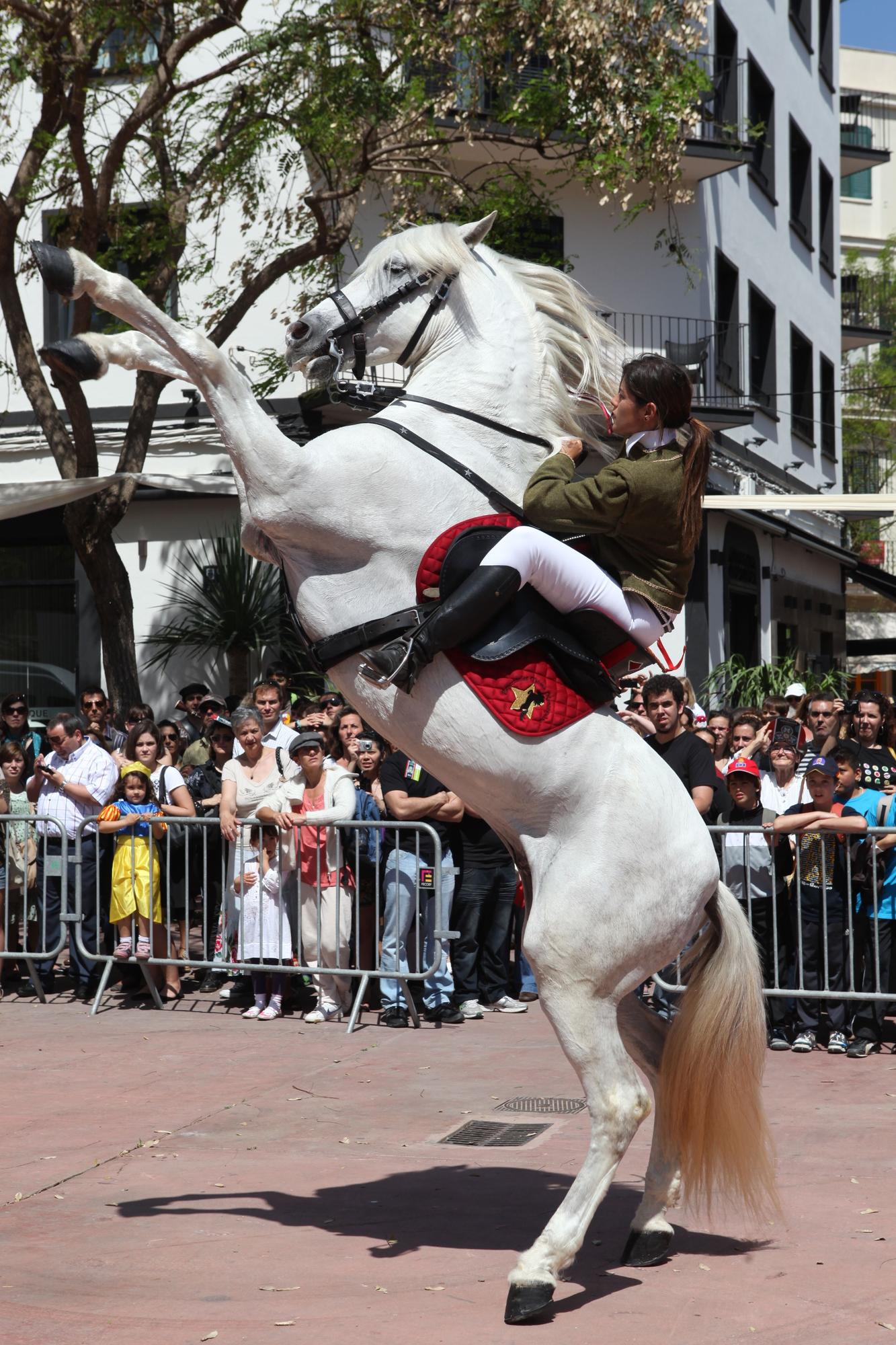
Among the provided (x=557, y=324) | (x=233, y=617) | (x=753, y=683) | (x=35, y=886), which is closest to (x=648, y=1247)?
(x=557, y=324)

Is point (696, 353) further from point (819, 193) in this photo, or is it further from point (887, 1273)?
point (887, 1273)

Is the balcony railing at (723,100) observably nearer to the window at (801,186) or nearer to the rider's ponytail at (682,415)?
the window at (801,186)

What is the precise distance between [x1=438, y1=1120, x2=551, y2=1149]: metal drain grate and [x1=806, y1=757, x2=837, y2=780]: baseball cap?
315 centimetres

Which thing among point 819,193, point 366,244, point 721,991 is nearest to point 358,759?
point 721,991

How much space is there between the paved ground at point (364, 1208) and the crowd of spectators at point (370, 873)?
72 centimetres

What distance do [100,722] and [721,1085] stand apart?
29.5 feet

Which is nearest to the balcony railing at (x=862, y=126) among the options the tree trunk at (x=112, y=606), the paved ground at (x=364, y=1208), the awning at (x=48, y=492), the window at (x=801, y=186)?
the window at (x=801, y=186)

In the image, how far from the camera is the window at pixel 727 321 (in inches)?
853

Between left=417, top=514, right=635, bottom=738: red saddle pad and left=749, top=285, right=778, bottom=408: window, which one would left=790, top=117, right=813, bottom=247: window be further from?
left=417, top=514, right=635, bottom=738: red saddle pad

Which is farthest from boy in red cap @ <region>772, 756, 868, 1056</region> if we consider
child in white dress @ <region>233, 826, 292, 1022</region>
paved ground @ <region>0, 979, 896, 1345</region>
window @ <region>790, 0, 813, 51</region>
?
window @ <region>790, 0, 813, 51</region>

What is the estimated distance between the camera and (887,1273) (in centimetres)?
447

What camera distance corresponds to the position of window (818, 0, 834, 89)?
28312 mm

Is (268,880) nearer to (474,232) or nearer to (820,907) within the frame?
(820,907)

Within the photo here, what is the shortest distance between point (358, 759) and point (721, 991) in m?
5.88
